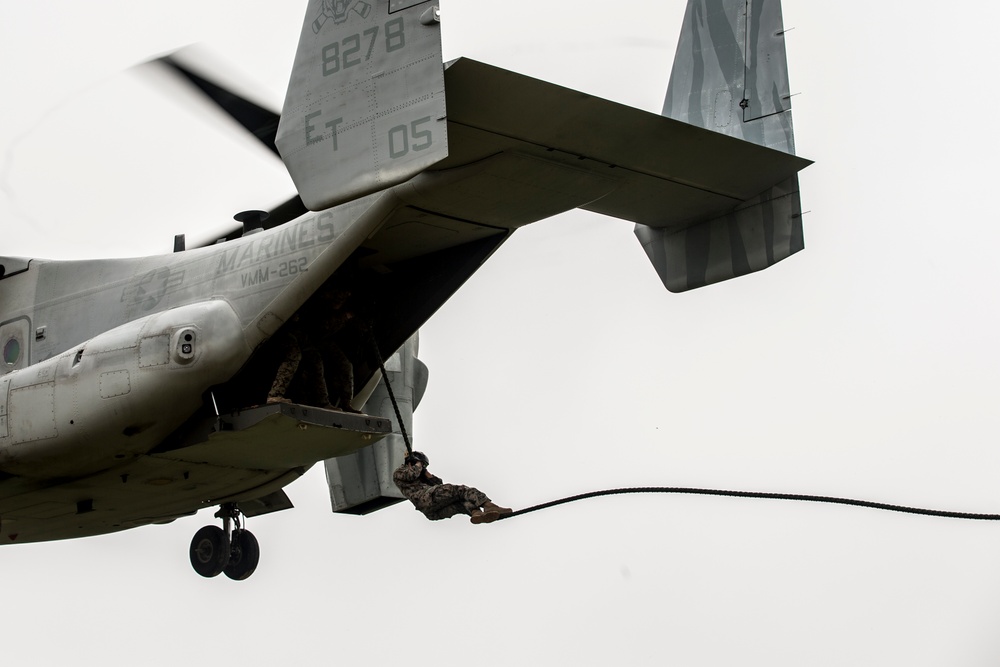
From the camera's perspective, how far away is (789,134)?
1236 centimetres

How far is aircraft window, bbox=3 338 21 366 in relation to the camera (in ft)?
47.1

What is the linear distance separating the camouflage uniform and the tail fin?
338 centimetres

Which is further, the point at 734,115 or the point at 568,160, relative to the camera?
the point at 734,115

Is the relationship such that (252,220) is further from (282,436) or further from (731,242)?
(731,242)

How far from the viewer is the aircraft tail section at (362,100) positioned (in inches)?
378

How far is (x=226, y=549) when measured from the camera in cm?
1530

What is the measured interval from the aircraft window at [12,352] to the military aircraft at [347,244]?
33 mm

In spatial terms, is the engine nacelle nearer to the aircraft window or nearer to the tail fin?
the aircraft window

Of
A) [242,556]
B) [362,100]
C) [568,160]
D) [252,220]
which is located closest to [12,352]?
[252,220]

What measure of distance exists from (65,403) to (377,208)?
11.8ft

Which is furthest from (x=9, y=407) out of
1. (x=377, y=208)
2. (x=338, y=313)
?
(x=377, y=208)

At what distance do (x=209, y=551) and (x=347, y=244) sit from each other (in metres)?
5.30

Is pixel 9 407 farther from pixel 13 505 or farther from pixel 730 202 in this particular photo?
pixel 730 202

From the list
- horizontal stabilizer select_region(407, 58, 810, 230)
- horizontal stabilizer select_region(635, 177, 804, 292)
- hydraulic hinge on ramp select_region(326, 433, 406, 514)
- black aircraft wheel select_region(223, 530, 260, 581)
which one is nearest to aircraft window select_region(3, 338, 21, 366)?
black aircraft wheel select_region(223, 530, 260, 581)
